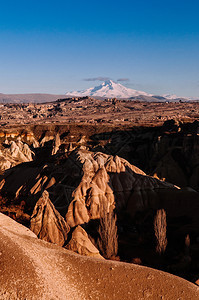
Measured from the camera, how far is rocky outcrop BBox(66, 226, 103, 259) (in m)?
29.1

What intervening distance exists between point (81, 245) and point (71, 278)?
959cm

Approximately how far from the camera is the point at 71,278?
65.3 ft

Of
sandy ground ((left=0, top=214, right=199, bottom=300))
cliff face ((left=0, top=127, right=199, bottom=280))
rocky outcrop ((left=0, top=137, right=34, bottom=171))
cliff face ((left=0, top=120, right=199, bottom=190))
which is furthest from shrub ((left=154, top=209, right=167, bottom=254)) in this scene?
rocky outcrop ((left=0, top=137, right=34, bottom=171))

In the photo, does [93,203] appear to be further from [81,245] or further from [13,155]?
[13,155]

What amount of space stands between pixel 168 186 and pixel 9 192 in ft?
103

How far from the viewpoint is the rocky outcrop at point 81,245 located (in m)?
29.1

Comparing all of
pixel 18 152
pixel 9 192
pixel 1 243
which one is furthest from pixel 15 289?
pixel 18 152

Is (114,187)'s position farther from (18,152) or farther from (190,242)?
(18,152)

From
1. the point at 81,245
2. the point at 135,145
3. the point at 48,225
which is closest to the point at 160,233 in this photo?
the point at 81,245

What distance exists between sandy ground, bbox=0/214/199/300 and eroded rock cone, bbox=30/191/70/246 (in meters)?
7.81

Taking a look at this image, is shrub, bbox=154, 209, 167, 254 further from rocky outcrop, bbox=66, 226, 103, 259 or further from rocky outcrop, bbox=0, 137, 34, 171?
rocky outcrop, bbox=0, 137, 34, 171

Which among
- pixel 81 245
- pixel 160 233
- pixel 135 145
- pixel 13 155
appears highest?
pixel 135 145

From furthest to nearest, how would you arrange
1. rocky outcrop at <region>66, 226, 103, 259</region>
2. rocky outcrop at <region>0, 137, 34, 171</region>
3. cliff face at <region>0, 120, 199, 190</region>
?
1. rocky outcrop at <region>0, 137, 34, 171</region>
2. cliff face at <region>0, 120, 199, 190</region>
3. rocky outcrop at <region>66, 226, 103, 259</region>

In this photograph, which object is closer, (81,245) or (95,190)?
(81,245)
